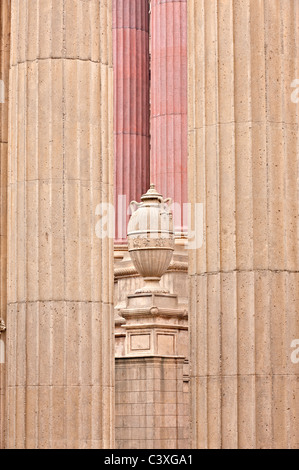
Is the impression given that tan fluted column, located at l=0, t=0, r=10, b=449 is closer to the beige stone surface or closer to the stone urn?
the beige stone surface

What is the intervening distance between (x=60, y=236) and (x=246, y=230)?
5253mm

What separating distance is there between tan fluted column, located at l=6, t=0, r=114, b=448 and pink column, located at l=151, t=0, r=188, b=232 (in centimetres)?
3039

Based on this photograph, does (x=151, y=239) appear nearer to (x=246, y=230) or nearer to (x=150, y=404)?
(x=150, y=404)

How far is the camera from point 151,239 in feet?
171

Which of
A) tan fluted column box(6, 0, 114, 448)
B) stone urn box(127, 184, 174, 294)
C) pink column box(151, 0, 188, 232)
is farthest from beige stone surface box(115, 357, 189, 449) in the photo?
tan fluted column box(6, 0, 114, 448)

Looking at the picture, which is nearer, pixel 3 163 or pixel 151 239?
pixel 3 163

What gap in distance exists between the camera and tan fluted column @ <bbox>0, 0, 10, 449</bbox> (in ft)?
118

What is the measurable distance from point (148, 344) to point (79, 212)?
20.4 metres

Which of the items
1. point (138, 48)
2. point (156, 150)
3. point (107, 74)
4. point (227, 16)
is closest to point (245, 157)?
point (227, 16)

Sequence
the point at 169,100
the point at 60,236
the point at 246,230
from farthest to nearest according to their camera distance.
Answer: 1. the point at 169,100
2. the point at 60,236
3. the point at 246,230

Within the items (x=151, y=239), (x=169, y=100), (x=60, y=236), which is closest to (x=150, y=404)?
(x=151, y=239)
